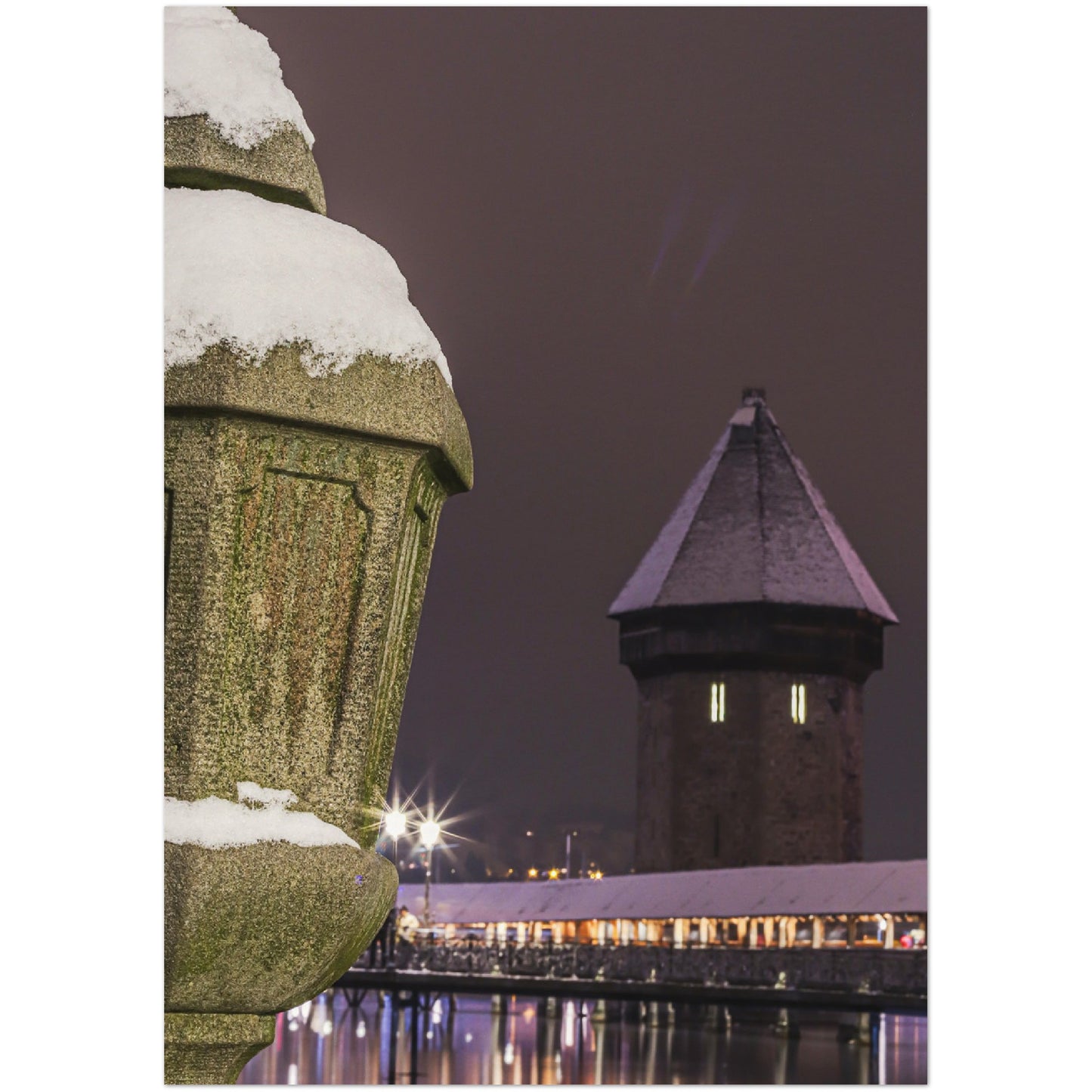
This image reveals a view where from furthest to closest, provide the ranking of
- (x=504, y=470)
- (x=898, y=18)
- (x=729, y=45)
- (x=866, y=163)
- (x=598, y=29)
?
(x=504, y=470) < (x=866, y=163) < (x=729, y=45) < (x=598, y=29) < (x=898, y=18)

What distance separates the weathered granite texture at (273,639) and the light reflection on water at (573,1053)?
18.9m

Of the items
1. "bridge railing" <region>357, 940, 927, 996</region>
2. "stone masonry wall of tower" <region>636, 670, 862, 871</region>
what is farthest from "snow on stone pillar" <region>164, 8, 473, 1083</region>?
"stone masonry wall of tower" <region>636, 670, 862, 871</region>

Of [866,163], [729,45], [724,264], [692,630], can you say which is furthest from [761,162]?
[692,630]

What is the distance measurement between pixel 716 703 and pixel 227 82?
134ft

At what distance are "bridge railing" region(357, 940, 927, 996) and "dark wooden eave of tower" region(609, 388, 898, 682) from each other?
1410 cm

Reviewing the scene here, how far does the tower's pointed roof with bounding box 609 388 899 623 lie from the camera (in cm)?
4341

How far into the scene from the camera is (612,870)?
176 ft

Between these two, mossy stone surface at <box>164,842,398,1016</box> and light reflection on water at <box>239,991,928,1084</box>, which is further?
light reflection on water at <box>239,991,928,1084</box>

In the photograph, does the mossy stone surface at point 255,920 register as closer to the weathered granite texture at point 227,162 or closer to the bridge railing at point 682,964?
the weathered granite texture at point 227,162

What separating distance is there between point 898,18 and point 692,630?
3775cm

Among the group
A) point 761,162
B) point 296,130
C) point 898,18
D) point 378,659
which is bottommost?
point 378,659

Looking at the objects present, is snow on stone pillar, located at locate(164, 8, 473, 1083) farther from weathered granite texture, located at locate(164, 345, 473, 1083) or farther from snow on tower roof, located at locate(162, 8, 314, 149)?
snow on tower roof, located at locate(162, 8, 314, 149)

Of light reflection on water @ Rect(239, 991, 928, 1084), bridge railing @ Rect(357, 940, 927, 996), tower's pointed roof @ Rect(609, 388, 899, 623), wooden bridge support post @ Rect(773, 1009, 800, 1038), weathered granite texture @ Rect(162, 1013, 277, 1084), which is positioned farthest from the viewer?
tower's pointed roof @ Rect(609, 388, 899, 623)

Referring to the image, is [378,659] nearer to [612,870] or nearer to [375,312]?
[375,312]
